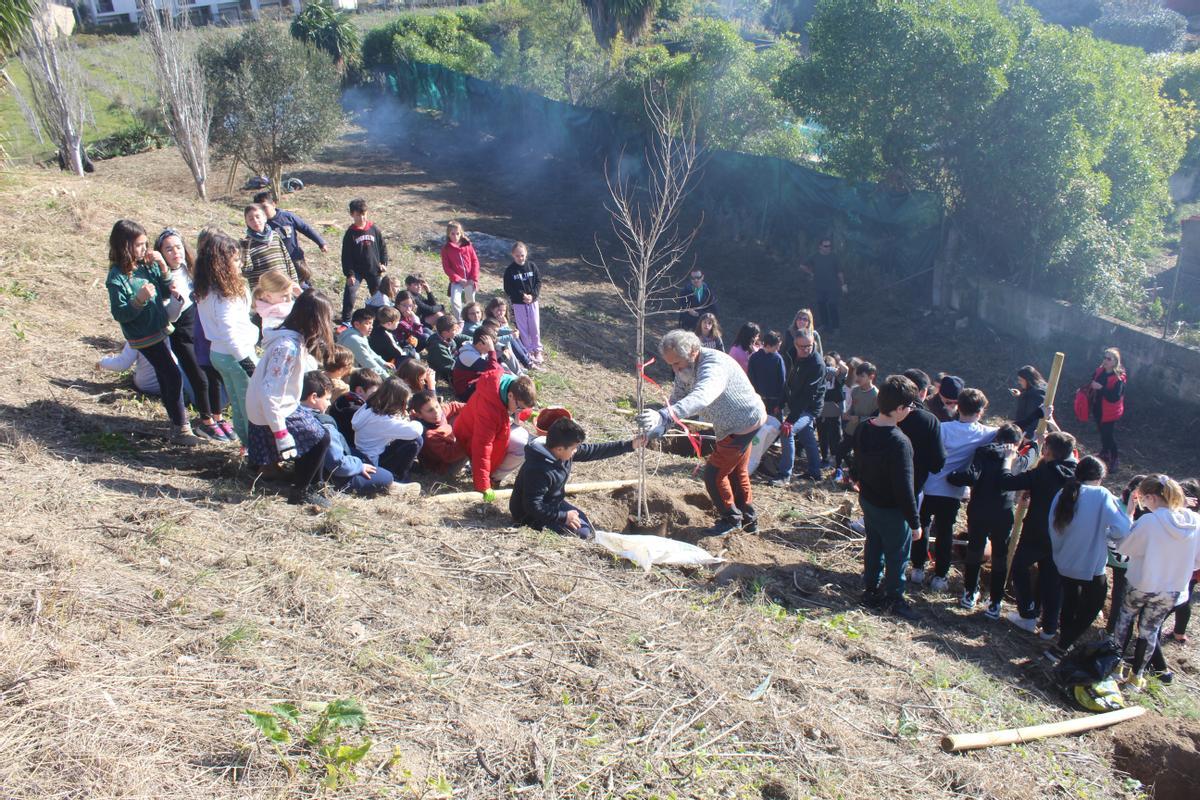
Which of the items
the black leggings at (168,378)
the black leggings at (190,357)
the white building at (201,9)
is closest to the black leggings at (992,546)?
the black leggings at (190,357)

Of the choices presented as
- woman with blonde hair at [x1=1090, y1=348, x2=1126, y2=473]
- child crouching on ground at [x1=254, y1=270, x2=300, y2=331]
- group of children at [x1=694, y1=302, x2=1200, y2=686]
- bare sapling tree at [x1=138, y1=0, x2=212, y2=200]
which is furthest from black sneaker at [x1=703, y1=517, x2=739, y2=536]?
bare sapling tree at [x1=138, y1=0, x2=212, y2=200]

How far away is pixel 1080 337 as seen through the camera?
11.6 metres

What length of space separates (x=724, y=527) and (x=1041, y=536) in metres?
2.07

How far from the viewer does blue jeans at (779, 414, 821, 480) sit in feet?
25.4

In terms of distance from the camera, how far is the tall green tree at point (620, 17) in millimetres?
23188

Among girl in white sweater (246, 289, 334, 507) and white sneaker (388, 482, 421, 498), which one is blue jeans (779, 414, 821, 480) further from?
girl in white sweater (246, 289, 334, 507)

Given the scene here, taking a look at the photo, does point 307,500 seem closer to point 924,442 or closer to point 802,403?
point 924,442

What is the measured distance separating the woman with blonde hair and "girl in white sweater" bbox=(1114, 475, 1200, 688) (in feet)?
14.4

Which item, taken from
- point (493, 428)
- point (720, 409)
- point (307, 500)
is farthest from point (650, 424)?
point (307, 500)

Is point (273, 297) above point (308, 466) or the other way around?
above

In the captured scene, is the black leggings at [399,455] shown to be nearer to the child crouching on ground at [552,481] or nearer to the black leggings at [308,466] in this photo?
the black leggings at [308,466]

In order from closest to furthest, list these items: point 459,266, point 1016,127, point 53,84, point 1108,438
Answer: point 1108,438
point 459,266
point 1016,127
point 53,84

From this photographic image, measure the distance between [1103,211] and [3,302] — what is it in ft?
45.7

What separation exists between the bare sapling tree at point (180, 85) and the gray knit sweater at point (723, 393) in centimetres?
1359
